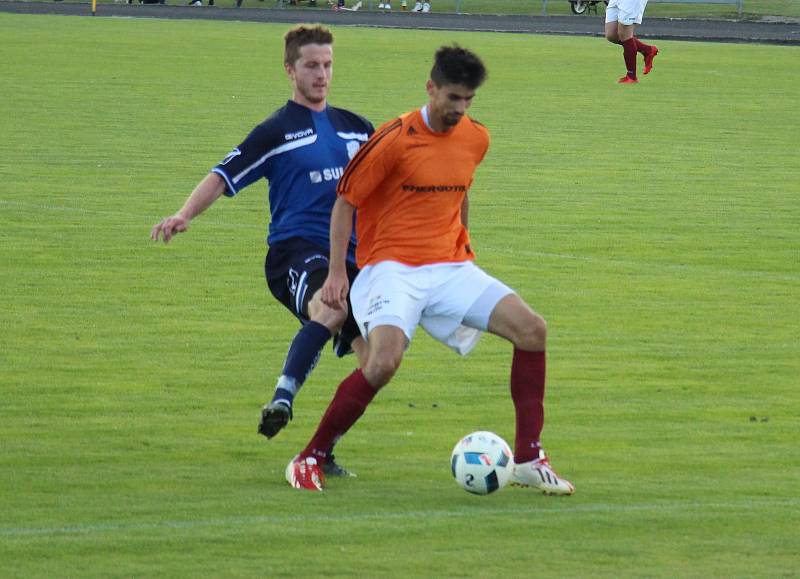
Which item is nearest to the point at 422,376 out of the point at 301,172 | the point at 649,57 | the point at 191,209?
the point at 301,172

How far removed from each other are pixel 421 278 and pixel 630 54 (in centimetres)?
2194

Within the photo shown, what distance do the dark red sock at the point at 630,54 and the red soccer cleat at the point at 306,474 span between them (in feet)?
70.3

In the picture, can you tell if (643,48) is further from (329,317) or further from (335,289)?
(335,289)

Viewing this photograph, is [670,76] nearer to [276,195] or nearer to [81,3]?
[276,195]

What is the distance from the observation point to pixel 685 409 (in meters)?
8.45

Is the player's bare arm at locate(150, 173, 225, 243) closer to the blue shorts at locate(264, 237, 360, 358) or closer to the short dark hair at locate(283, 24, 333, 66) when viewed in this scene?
the blue shorts at locate(264, 237, 360, 358)

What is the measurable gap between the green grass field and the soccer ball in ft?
0.26

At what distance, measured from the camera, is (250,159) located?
7.43 meters

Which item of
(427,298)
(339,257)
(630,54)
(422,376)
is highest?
(339,257)

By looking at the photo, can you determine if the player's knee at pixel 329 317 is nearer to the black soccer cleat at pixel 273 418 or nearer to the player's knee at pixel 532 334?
the black soccer cleat at pixel 273 418

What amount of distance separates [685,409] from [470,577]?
3061 millimetres

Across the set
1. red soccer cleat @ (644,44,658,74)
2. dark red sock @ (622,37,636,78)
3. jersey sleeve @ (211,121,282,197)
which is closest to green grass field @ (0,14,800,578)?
jersey sleeve @ (211,121,282,197)

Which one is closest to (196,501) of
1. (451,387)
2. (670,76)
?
(451,387)

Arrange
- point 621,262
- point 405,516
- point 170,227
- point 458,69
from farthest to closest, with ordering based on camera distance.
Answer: point 621,262 → point 170,227 → point 458,69 → point 405,516
